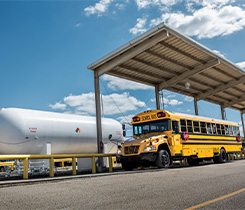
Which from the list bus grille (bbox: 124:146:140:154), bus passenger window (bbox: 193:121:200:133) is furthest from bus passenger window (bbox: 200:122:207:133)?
bus grille (bbox: 124:146:140:154)

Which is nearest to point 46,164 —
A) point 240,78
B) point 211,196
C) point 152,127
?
point 152,127

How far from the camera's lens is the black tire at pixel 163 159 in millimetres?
12281

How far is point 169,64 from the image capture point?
66.1 ft

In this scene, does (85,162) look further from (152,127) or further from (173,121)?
(173,121)

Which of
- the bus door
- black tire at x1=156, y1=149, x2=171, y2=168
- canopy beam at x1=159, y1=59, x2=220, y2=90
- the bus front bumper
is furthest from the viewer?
canopy beam at x1=159, y1=59, x2=220, y2=90

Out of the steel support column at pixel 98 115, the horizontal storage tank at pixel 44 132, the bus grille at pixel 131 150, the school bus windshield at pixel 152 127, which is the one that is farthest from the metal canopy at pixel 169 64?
the bus grille at pixel 131 150

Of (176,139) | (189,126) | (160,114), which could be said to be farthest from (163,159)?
(189,126)

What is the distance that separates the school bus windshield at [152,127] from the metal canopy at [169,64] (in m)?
4.75

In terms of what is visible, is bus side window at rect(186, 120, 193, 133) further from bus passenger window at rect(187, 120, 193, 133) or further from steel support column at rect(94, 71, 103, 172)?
steel support column at rect(94, 71, 103, 172)

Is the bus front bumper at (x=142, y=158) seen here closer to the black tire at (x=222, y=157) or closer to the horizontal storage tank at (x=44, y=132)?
the horizontal storage tank at (x=44, y=132)

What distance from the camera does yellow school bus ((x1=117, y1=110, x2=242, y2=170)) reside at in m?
12.4

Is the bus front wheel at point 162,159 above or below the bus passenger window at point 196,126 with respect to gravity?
below

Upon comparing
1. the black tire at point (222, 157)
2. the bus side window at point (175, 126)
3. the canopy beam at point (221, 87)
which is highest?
the canopy beam at point (221, 87)

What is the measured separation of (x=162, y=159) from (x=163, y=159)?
0.10m
